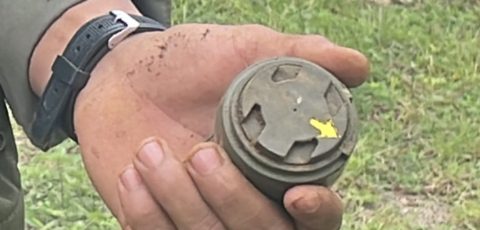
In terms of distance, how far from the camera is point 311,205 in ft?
3.44

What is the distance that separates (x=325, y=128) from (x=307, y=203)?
0.24ft

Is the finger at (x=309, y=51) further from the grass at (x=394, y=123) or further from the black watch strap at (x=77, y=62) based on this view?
the grass at (x=394, y=123)

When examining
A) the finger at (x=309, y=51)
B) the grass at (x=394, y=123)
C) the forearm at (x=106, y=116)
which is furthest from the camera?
the grass at (x=394, y=123)

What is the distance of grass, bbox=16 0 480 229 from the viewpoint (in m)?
2.91

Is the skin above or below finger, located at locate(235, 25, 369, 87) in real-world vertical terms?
below

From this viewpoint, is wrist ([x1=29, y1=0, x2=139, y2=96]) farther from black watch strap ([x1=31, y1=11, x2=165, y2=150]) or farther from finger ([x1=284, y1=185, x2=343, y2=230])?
A: finger ([x1=284, y1=185, x2=343, y2=230])

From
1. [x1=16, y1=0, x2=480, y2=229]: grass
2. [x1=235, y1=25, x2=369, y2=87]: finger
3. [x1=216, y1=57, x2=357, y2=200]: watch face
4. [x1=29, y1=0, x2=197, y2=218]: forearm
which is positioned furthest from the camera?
[x1=16, y1=0, x2=480, y2=229]: grass

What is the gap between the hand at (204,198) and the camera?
108 centimetres

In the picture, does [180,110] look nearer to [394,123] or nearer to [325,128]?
[325,128]

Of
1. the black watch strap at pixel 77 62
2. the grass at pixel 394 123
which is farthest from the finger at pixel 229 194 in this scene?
the grass at pixel 394 123

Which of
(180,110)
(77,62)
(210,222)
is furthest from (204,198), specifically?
(77,62)

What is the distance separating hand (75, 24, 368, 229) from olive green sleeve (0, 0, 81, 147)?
0.09 m

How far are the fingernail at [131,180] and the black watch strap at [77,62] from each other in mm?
275

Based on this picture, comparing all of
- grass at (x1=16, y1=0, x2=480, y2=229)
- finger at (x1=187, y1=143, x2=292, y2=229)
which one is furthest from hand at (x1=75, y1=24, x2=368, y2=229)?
grass at (x1=16, y1=0, x2=480, y2=229)
